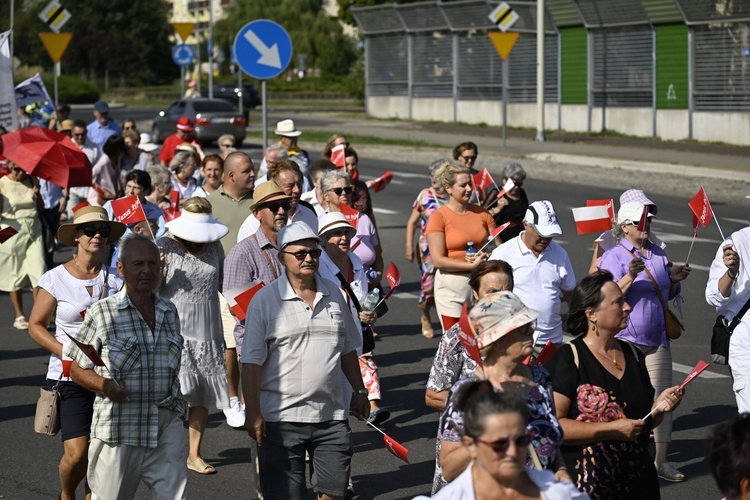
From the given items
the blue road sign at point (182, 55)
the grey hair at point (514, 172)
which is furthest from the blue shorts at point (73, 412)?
Result: the blue road sign at point (182, 55)

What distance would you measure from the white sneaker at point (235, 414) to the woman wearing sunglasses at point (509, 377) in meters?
3.88

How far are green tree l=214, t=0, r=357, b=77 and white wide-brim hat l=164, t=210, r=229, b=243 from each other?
7393 cm

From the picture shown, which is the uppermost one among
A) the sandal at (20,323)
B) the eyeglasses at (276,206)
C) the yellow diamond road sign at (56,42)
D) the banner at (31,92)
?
the yellow diamond road sign at (56,42)

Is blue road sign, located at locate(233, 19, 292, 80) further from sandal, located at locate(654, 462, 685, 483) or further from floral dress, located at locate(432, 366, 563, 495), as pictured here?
floral dress, located at locate(432, 366, 563, 495)

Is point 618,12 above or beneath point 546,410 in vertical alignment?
above

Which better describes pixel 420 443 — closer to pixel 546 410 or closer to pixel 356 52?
pixel 546 410

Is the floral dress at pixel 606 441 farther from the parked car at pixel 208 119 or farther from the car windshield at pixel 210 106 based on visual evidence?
the car windshield at pixel 210 106

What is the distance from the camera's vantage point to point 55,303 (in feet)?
22.2

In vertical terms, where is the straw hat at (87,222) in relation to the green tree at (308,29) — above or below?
below

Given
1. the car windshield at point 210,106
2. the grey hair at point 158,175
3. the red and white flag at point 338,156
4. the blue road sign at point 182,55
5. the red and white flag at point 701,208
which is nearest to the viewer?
the red and white flag at point 701,208

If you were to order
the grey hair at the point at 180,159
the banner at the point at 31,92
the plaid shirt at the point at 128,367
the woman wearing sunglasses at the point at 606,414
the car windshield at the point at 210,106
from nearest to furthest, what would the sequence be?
the woman wearing sunglasses at the point at 606,414 → the plaid shirt at the point at 128,367 → the grey hair at the point at 180,159 → the banner at the point at 31,92 → the car windshield at the point at 210,106

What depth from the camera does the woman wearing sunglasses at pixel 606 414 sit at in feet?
17.0

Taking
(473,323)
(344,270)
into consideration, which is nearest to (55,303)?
(344,270)

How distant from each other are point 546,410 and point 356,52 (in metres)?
80.7
